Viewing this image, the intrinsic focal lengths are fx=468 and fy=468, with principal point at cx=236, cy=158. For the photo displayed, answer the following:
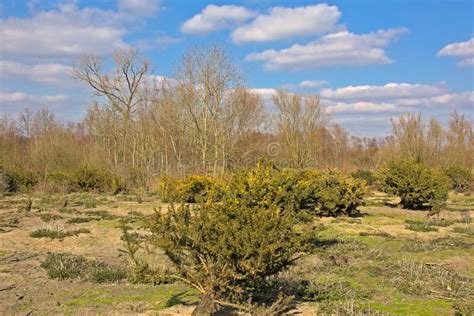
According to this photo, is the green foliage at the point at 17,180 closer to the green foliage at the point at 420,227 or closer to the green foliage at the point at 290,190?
the green foliage at the point at 290,190

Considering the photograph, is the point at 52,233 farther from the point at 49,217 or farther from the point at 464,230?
the point at 464,230

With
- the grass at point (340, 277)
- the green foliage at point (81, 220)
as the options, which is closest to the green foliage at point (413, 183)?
the grass at point (340, 277)

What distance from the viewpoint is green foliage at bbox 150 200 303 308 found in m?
4.37

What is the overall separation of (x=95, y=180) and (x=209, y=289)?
21.8m

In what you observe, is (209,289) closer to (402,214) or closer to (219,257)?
(219,257)

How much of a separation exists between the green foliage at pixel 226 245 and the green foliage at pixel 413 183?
12.9m

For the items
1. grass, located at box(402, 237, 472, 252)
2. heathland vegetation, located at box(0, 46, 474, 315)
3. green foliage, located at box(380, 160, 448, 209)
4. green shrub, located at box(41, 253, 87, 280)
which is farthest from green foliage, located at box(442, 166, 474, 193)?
green shrub, located at box(41, 253, 87, 280)

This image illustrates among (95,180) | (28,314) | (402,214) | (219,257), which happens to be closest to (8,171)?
(95,180)

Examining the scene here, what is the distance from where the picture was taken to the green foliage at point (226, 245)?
437 cm

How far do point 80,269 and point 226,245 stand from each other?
3543 mm

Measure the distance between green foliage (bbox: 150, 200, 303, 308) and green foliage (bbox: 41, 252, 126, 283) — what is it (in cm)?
229

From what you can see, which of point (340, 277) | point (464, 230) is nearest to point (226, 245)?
point (340, 277)

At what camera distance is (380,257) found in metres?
8.16

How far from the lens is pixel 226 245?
14.4 feet
